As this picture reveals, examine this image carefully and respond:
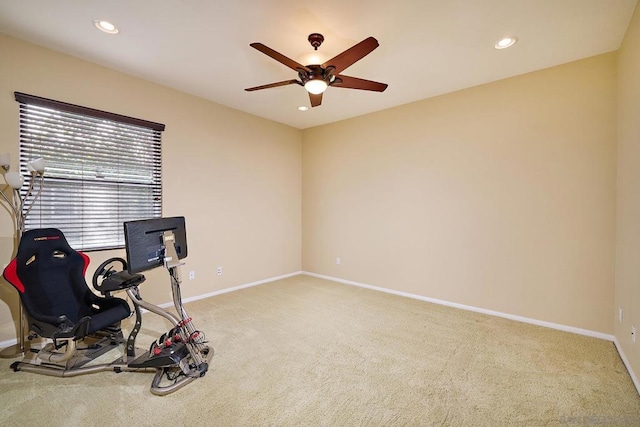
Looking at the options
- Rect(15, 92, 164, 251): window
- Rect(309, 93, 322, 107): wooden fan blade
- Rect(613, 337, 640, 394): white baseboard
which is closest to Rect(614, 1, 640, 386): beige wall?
Rect(613, 337, 640, 394): white baseboard

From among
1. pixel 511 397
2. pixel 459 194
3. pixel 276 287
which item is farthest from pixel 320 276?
pixel 511 397

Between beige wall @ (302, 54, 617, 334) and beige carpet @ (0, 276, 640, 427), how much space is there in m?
0.51

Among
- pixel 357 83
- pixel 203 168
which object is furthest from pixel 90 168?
pixel 357 83

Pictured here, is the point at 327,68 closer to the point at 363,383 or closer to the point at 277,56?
the point at 277,56

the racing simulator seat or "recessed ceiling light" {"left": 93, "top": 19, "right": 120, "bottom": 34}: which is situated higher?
"recessed ceiling light" {"left": 93, "top": 19, "right": 120, "bottom": 34}

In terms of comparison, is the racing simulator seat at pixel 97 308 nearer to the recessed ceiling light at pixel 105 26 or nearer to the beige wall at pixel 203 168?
the beige wall at pixel 203 168

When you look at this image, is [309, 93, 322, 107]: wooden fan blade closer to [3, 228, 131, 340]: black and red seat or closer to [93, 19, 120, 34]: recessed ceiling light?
[93, 19, 120, 34]: recessed ceiling light

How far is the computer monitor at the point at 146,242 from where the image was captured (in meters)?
1.99

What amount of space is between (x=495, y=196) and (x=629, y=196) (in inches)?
46.4

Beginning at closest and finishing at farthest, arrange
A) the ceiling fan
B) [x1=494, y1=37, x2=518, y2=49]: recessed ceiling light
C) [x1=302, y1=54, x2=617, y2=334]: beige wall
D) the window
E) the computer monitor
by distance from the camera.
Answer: the computer monitor → the ceiling fan → [x1=494, y1=37, x2=518, y2=49]: recessed ceiling light → the window → [x1=302, y1=54, x2=617, y2=334]: beige wall

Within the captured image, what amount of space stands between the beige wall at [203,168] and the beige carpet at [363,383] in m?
1.10

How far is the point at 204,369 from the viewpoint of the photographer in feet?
7.41

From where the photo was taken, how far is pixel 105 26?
245 cm

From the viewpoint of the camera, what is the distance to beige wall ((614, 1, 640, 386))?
7.14 ft
